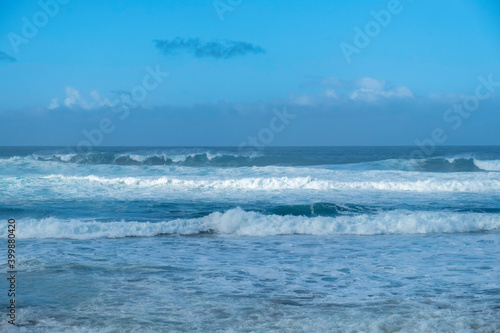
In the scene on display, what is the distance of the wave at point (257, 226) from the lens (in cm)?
1026

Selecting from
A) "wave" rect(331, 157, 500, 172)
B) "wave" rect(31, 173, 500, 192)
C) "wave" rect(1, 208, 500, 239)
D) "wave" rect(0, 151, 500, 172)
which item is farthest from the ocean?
"wave" rect(0, 151, 500, 172)

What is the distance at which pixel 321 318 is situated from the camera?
A: 16.6ft

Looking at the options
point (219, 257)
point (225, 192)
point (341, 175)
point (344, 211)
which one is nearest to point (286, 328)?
point (219, 257)

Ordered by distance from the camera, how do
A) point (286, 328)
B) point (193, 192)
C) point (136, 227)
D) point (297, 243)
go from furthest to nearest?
point (193, 192), point (136, 227), point (297, 243), point (286, 328)

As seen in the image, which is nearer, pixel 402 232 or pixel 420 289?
pixel 420 289

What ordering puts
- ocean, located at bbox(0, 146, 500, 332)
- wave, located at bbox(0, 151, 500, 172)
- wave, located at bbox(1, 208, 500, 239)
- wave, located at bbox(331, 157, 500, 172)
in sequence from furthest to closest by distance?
wave, located at bbox(0, 151, 500, 172) → wave, located at bbox(331, 157, 500, 172) → wave, located at bbox(1, 208, 500, 239) → ocean, located at bbox(0, 146, 500, 332)

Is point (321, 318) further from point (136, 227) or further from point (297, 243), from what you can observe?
point (136, 227)

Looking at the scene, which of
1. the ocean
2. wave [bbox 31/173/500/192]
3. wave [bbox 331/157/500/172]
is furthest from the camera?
wave [bbox 331/157/500/172]

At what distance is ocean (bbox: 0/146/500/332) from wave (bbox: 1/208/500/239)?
1.4 inches

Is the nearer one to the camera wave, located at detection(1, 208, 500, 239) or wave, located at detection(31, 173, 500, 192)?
wave, located at detection(1, 208, 500, 239)

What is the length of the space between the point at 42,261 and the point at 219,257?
3.01 meters

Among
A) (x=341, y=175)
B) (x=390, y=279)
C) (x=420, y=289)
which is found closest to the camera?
(x=420, y=289)

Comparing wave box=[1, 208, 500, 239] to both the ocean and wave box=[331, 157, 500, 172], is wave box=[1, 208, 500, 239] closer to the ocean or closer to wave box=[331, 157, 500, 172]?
the ocean

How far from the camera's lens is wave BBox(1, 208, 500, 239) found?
10258mm
